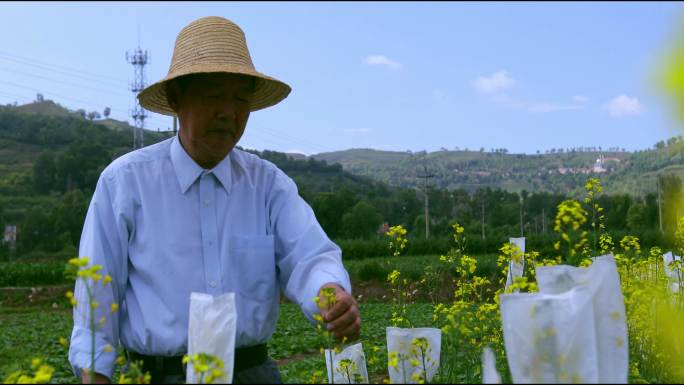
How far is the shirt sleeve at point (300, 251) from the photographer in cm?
253

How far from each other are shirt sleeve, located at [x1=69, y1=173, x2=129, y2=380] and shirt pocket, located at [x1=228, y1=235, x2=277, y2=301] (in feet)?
1.34

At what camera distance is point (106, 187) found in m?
2.67

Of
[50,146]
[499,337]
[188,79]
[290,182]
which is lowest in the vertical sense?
[499,337]

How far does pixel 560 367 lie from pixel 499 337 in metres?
2.13

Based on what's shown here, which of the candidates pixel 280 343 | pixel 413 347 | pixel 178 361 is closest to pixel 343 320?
pixel 413 347

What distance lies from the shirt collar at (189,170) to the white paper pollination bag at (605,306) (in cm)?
149

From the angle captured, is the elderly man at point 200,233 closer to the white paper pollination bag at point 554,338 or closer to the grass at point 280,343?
the white paper pollination bag at point 554,338

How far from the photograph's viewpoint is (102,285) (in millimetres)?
2424

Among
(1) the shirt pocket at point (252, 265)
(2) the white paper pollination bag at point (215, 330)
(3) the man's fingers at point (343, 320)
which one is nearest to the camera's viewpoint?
(2) the white paper pollination bag at point (215, 330)

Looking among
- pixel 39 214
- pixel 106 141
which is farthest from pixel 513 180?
pixel 39 214

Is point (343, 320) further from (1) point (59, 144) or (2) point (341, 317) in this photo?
(1) point (59, 144)

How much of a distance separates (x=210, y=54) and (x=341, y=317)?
1215 mm

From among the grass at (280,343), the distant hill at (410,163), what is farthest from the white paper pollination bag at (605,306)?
the grass at (280,343)

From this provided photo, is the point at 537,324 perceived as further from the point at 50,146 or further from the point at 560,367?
the point at 50,146
